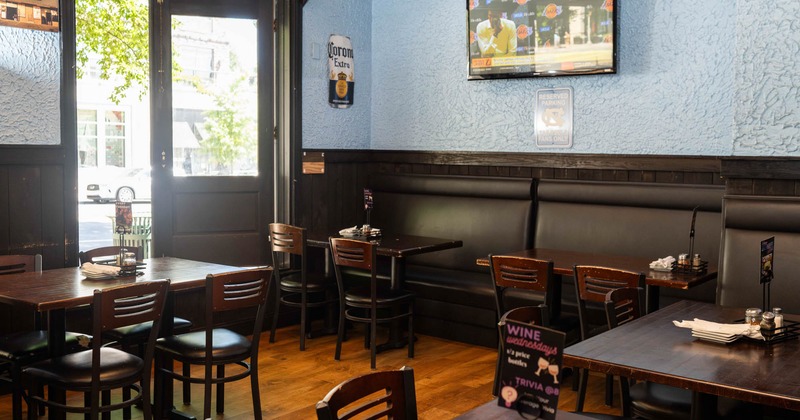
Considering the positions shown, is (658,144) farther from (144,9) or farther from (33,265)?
(144,9)

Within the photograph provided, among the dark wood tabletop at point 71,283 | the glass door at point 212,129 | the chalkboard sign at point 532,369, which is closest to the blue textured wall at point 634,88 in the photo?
the glass door at point 212,129

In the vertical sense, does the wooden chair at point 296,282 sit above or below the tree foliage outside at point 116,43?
below

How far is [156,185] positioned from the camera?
19.7 ft

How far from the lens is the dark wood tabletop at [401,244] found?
560 cm

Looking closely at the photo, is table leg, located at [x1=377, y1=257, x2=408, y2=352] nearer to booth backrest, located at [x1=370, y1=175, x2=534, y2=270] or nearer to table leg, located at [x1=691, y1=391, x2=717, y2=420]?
booth backrest, located at [x1=370, y1=175, x2=534, y2=270]

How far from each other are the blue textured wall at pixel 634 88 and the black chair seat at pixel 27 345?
3054mm

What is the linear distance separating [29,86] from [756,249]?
4.53 metres

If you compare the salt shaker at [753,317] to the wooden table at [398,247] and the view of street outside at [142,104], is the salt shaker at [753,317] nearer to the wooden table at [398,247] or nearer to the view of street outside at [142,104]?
the wooden table at [398,247]

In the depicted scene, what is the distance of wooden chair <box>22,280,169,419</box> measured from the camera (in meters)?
3.50

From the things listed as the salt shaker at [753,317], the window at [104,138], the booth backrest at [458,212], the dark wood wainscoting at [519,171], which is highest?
the window at [104,138]

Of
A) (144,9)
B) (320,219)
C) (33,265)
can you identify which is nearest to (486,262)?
(320,219)

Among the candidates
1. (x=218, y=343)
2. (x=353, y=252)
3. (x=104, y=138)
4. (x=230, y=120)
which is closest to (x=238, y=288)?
(x=218, y=343)

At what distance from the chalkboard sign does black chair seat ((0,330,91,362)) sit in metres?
2.95

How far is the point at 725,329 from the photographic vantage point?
3.03 meters
